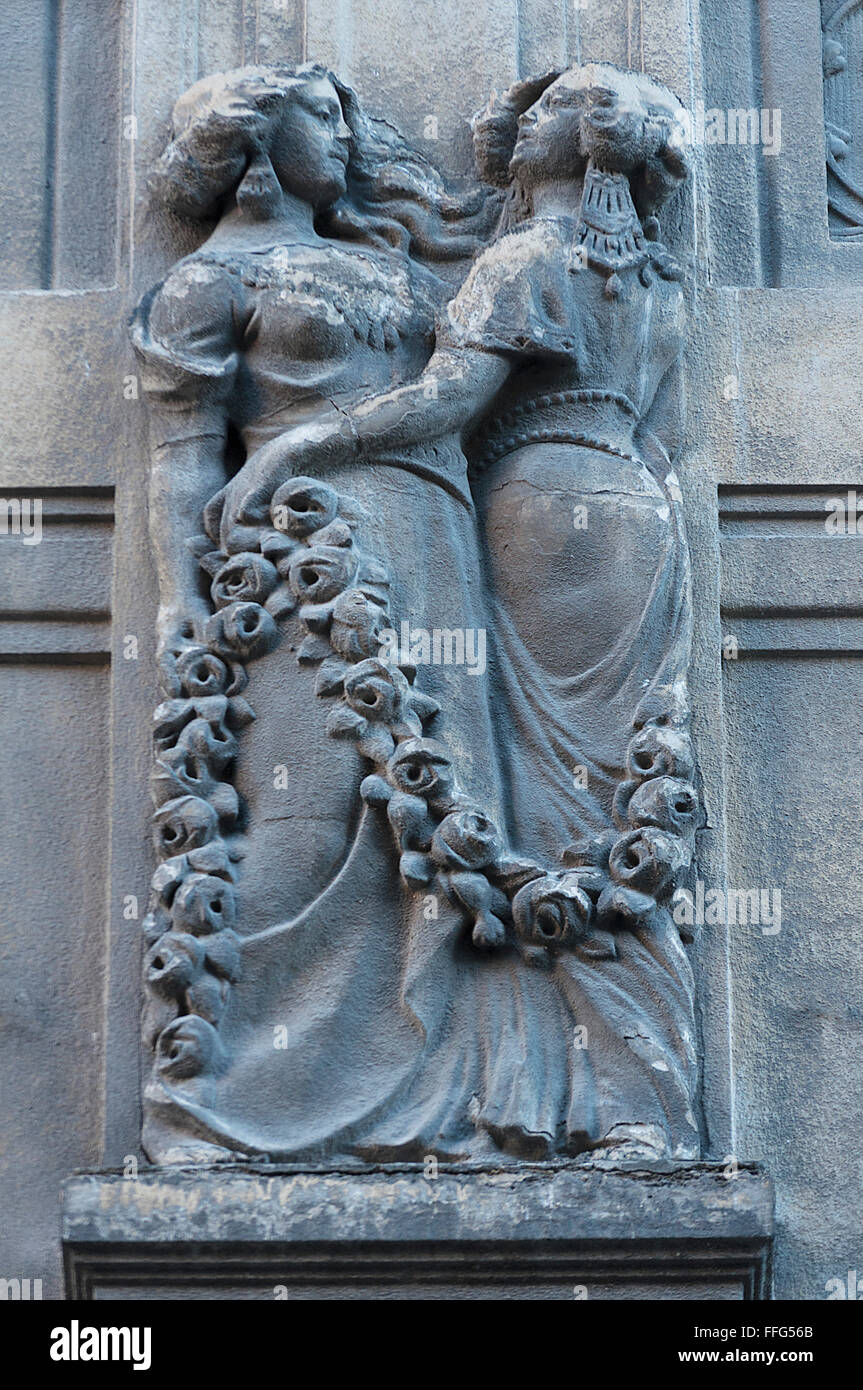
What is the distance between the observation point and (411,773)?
6.96 meters

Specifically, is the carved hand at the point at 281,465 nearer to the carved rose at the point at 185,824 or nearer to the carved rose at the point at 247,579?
the carved rose at the point at 247,579

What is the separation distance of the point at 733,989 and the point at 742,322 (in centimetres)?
197

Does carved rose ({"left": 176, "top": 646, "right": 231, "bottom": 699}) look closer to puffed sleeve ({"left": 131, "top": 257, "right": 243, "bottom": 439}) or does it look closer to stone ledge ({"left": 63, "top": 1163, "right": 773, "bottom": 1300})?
puffed sleeve ({"left": 131, "top": 257, "right": 243, "bottom": 439})

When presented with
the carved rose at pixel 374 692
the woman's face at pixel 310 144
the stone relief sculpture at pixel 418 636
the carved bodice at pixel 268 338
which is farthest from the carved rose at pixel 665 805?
the woman's face at pixel 310 144

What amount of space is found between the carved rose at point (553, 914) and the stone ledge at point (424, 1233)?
62 centimetres

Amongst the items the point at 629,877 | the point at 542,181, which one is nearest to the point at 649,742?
the point at 629,877

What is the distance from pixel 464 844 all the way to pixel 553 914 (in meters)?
0.29

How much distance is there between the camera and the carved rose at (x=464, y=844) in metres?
6.90

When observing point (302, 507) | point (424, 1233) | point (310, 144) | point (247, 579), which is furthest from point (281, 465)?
point (424, 1233)

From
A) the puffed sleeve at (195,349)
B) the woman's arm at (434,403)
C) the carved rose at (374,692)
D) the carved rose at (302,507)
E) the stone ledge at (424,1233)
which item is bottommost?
the stone ledge at (424,1233)

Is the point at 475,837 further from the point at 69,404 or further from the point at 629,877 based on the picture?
the point at 69,404

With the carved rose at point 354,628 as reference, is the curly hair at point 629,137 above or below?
above

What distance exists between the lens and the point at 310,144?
7.57 meters

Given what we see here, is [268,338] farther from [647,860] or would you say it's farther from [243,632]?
[647,860]
